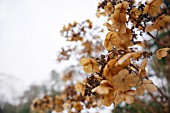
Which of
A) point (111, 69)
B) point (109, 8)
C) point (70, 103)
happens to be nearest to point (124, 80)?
point (111, 69)

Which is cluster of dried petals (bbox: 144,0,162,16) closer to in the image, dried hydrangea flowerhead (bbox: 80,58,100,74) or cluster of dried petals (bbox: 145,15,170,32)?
cluster of dried petals (bbox: 145,15,170,32)

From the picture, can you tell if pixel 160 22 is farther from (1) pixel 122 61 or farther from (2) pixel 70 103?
(2) pixel 70 103

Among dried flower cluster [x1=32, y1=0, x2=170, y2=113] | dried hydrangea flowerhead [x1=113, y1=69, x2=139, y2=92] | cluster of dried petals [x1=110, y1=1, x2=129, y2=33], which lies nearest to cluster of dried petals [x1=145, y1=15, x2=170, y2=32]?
dried flower cluster [x1=32, y1=0, x2=170, y2=113]

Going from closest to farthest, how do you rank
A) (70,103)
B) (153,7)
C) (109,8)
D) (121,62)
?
(121,62) < (153,7) < (109,8) < (70,103)

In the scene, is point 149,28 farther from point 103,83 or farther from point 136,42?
point 103,83

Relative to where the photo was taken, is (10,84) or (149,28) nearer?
(149,28)

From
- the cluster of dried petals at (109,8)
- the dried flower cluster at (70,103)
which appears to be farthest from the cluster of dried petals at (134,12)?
the dried flower cluster at (70,103)

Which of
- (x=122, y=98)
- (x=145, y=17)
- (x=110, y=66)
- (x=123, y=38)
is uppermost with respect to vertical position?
(x=145, y=17)

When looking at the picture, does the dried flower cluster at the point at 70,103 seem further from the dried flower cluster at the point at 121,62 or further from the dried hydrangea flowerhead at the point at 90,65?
the dried hydrangea flowerhead at the point at 90,65

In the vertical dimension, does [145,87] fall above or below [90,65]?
below

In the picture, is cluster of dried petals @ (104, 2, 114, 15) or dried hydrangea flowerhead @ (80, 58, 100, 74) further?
cluster of dried petals @ (104, 2, 114, 15)

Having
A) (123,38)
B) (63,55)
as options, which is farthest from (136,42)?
(63,55)
